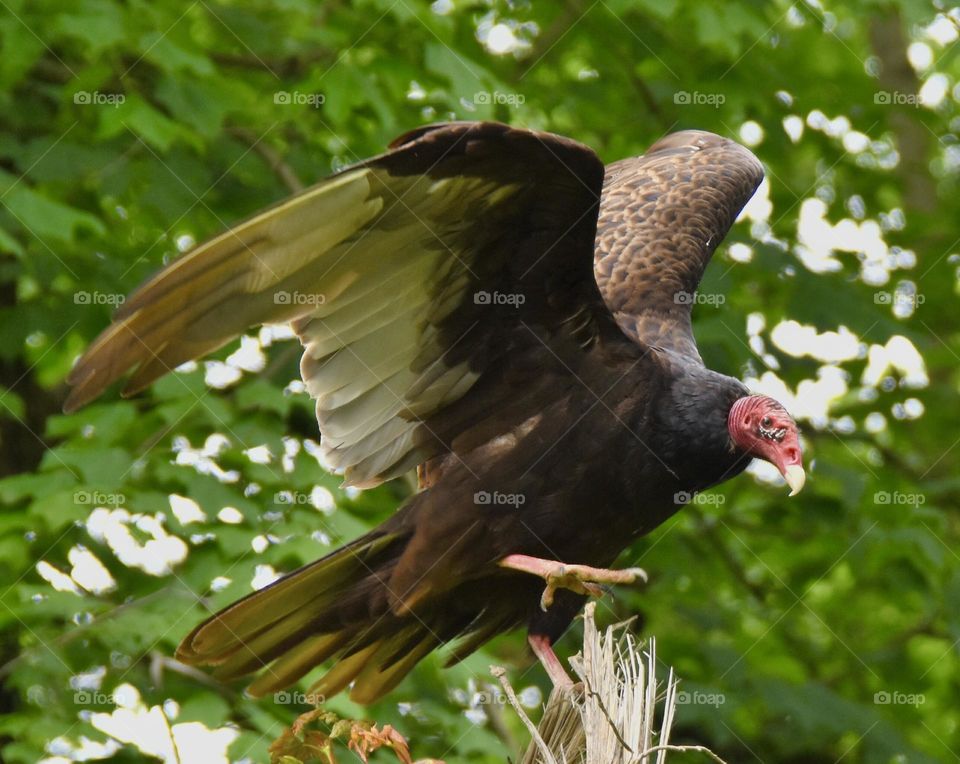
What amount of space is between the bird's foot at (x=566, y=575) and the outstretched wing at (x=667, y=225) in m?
0.66

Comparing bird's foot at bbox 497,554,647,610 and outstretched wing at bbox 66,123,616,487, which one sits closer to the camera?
outstretched wing at bbox 66,123,616,487

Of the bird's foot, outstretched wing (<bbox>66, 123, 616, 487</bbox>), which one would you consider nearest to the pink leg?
the bird's foot

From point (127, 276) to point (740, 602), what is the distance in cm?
370

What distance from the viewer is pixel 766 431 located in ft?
11.2

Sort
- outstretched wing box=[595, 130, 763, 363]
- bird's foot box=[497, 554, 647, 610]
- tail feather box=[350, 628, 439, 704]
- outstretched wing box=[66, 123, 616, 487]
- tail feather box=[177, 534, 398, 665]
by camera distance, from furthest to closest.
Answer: outstretched wing box=[595, 130, 763, 363]
tail feather box=[350, 628, 439, 704]
tail feather box=[177, 534, 398, 665]
bird's foot box=[497, 554, 647, 610]
outstretched wing box=[66, 123, 616, 487]

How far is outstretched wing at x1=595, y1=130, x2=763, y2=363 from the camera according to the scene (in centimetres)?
402

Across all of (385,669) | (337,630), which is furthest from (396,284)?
(385,669)

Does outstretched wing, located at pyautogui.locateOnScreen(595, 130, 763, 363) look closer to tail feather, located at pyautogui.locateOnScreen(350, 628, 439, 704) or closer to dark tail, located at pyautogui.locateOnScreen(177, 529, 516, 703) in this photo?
dark tail, located at pyautogui.locateOnScreen(177, 529, 516, 703)

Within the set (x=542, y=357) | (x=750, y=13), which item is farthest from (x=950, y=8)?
(x=542, y=357)

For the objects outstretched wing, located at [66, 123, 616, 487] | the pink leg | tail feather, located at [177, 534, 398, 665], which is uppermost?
outstretched wing, located at [66, 123, 616, 487]

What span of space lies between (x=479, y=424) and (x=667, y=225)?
4.12 feet

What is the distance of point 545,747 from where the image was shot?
8.20 ft

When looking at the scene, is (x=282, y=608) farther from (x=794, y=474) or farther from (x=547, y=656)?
(x=794, y=474)

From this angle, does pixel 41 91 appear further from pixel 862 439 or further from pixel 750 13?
pixel 862 439
